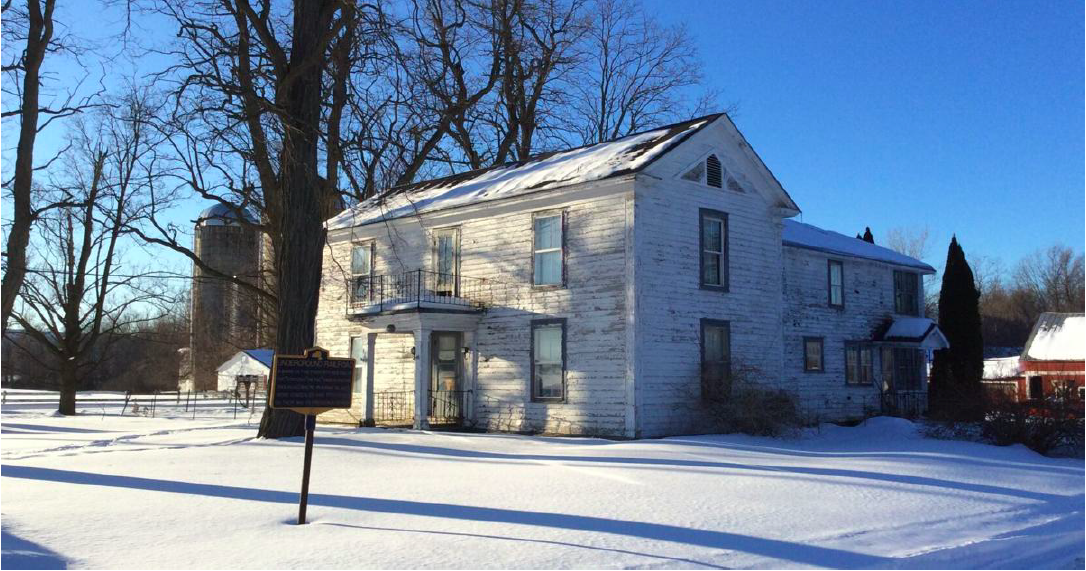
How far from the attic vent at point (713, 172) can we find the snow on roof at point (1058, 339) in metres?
27.0

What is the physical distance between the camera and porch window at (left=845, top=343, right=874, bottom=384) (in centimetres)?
2680

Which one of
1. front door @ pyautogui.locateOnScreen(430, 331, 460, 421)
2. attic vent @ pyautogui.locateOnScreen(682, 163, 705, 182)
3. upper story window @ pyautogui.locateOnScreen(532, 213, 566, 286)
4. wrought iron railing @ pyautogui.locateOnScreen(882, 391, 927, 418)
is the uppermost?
attic vent @ pyautogui.locateOnScreen(682, 163, 705, 182)

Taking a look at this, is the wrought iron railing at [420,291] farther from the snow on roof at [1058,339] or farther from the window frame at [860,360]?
the snow on roof at [1058,339]

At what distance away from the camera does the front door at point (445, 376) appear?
75.4 feet

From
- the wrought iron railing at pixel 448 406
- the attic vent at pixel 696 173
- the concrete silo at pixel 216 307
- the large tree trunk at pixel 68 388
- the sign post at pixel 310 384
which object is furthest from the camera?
the concrete silo at pixel 216 307

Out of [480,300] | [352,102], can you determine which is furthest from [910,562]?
[480,300]

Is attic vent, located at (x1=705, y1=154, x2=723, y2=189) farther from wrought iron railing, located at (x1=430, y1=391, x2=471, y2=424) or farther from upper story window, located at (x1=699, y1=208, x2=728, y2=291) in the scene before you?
wrought iron railing, located at (x1=430, y1=391, x2=471, y2=424)

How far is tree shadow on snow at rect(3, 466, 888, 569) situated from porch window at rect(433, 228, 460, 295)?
11626mm

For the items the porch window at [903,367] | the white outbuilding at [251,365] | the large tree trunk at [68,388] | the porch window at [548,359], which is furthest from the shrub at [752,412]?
the white outbuilding at [251,365]

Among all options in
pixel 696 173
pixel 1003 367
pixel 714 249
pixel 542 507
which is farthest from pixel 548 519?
pixel 1003 367

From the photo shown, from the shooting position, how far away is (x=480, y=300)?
22.5 m

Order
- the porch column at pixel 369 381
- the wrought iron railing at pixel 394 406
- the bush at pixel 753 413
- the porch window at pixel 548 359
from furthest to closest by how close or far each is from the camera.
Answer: the wrought iron railing at pixel 394 406
the porch column at pixel 369 381
the porch window at pixel 548 359
the bush at pixel 753 413

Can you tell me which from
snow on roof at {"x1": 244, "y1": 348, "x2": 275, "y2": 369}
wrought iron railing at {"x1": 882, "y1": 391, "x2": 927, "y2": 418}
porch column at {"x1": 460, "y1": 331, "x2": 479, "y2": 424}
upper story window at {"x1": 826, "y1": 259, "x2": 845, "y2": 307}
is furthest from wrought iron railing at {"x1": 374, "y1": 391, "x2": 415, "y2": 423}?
snow on roof at {"x1": 244, "y1": 348, "x2": 275, "y2": 369}

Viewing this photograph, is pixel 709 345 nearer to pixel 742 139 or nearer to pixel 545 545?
pixel 742 139
